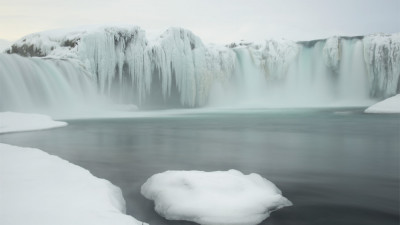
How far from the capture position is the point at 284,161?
7043 mm

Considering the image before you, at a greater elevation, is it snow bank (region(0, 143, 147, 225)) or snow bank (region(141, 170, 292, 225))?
snow bank (region(0, 143, 147, 225))

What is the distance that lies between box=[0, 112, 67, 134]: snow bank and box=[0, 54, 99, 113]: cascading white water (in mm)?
4419

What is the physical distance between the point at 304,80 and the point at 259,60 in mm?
4706

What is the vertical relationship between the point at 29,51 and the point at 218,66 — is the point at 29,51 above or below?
above

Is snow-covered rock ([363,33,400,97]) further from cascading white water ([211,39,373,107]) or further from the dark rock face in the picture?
the dark rock face

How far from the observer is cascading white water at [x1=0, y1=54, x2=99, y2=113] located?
59.4ft

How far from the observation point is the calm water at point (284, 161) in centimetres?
418

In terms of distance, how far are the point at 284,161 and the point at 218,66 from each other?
24.9 metres

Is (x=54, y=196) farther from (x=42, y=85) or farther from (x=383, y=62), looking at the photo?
(x=383, y=62)

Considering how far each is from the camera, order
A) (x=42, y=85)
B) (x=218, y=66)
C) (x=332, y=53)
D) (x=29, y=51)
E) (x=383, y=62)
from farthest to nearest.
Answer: (x=332, y=53) < (x=218, y=66) < (x=383, y=62) < (x=29, y=51) < (x=42, y=85)

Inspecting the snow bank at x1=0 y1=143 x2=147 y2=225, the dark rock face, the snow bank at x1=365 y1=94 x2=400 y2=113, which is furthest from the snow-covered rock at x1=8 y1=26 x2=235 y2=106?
the snow bank at x1=0 y1=143 x2=147 y2=225

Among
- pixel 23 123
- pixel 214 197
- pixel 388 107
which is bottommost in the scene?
pixel 388 107

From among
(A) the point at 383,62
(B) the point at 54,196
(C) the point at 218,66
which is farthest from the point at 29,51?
(A) the point at 383,62

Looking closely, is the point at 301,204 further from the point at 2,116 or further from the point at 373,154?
the point at 2,116
